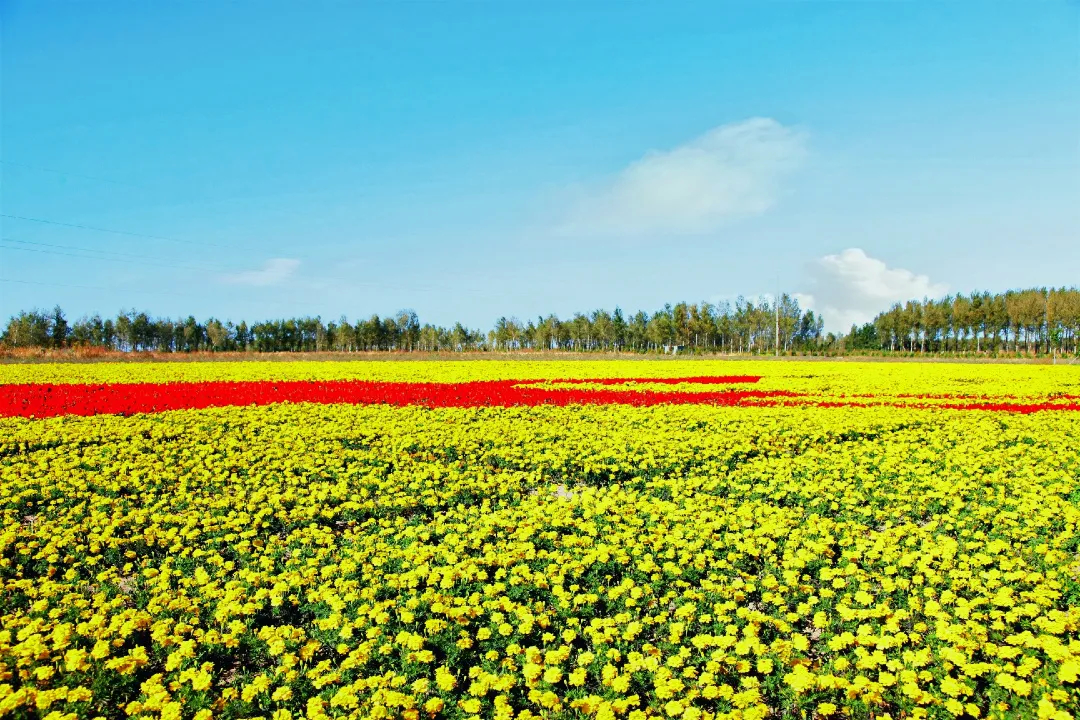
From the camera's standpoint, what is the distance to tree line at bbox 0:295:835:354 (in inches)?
3939

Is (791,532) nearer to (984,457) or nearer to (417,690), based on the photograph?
(417,690)

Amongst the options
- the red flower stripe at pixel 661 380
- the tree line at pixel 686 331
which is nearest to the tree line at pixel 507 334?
the tree line at pixel 686 331

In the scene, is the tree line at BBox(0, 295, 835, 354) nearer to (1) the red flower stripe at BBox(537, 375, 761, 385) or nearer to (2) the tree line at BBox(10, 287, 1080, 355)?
(2) the tree line at BBox(10, 287, 1080, 355)

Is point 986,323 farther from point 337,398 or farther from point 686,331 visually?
point 337,398

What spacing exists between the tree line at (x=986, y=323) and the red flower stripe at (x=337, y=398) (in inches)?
3366

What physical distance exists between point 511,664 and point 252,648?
2.19 metres

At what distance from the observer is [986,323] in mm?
97312

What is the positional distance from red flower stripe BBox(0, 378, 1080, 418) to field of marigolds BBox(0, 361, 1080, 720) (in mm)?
3666

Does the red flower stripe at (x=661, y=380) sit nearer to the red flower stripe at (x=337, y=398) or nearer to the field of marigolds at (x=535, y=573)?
the red flower stripe at (x=337, y=398)

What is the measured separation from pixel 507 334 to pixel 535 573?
372 feet

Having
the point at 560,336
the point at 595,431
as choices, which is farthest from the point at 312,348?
the point at 595,431

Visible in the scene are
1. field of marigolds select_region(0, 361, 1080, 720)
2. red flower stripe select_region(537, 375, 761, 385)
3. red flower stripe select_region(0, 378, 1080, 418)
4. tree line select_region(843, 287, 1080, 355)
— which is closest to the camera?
field of marigolds select_region(0, 361, 1080, 720)

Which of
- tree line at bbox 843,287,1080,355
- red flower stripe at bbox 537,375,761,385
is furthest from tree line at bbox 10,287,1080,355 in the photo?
red flower stripe at bbox 537,375,761,385

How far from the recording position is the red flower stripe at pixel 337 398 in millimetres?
17828
